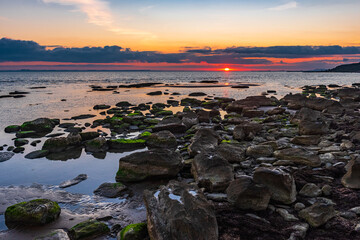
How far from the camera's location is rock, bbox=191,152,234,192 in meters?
7.43

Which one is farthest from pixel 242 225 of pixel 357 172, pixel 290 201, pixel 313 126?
pixel 313 126

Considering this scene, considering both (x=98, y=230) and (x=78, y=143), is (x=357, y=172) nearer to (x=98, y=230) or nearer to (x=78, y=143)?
(x=98, y=230)

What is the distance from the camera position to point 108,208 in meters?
7.20

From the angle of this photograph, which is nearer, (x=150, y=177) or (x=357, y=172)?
(x=357, y=172)

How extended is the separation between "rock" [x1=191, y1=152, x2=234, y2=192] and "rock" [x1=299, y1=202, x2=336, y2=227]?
2.16 metres

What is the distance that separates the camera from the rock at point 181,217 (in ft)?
15.7

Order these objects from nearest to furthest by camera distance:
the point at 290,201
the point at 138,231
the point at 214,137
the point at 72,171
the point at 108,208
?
1. the point at 138,231
2. the point at 290,201
3. the point at 108,208
4. the point at 72,171
5. the point at 214,137

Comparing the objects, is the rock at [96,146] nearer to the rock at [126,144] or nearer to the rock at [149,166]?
the rock at [126,144]

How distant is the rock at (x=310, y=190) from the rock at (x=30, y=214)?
6.31m

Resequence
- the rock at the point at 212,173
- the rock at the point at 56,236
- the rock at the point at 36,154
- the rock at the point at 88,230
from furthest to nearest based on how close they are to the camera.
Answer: the rock at the point at 36,154
the rock at the point at 212,173
the rock at the point at 88,230
the rock at the point at 56,236

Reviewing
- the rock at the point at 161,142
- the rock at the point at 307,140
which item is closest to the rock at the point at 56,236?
the rock at the point at 161,142

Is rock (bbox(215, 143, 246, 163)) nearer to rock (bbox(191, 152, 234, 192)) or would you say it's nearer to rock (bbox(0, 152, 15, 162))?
rock (bbox(191, 152, 234, 192))

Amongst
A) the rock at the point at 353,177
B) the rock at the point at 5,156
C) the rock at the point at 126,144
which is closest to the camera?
the rock at the point at 353,177

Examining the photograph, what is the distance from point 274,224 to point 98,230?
3.85m
